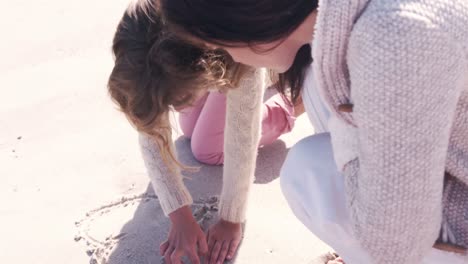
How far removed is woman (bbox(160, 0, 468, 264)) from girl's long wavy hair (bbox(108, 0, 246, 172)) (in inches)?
5.6

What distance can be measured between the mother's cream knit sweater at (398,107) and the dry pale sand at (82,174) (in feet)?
1.64

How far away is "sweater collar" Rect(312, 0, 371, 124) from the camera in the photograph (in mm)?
769

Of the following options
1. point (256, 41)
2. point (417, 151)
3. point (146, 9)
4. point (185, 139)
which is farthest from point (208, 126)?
point (417, 151)

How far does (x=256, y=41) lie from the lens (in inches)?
35.2

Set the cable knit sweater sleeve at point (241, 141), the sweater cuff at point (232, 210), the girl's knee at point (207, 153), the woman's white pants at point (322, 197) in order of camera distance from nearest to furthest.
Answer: the woman's white pants at point (322, 197) < the cable knit sweater sleeve at point (241, 141) < the sweater cuff at point (232, 210) < the girl's knee at point (207, 153)

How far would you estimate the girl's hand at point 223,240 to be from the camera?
4.58 feet

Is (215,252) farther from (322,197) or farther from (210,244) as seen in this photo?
(322,197)

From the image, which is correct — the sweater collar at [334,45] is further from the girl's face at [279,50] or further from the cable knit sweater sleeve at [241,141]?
the cable knit sweater sleeve at [241,141]

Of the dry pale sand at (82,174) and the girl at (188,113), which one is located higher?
the girl at (188,113)

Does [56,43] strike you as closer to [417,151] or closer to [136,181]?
[136,181]

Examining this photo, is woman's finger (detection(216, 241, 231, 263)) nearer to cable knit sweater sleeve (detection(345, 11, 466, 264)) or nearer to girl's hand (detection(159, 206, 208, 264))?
girl's hand (detection(159, 206, 208, 264))

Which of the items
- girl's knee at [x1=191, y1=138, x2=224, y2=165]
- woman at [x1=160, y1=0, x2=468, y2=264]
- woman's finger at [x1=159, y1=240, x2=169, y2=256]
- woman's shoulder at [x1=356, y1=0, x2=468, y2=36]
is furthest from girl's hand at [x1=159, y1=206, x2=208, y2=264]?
woman's shoulder at [x1=356, y1=0, x2=468, y2=36]

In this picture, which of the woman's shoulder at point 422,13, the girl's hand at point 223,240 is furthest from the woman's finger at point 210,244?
the woman's shoulder at point 422,13

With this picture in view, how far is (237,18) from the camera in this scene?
854 millimetres
